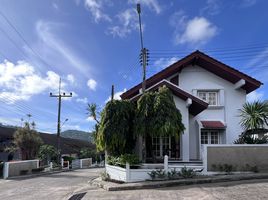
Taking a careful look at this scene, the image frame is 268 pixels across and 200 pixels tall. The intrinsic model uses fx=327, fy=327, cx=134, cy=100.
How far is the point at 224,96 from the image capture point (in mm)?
23375

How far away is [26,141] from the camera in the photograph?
3100 cm

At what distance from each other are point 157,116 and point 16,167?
15.1 metres

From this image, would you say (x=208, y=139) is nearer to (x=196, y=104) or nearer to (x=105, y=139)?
(x=196, y=104)

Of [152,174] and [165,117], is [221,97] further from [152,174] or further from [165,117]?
[152,174]

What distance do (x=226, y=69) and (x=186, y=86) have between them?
9.90ft

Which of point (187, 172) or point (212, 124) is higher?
point (212, 124)

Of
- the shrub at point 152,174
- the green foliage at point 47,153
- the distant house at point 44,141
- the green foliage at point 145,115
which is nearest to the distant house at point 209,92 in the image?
the green foliage at point 145,115

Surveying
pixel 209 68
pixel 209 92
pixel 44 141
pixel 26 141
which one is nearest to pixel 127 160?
pixel 209 92

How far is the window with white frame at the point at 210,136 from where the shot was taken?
22922mm

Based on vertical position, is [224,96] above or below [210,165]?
above

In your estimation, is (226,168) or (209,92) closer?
(226,168)

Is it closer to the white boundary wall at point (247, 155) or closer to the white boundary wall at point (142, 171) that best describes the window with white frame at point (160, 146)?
the white boundary wall at point (142, 171)

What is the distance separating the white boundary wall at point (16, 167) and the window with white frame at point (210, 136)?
48.7 ft

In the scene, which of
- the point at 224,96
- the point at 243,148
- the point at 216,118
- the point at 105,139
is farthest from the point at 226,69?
the point at 105,139
